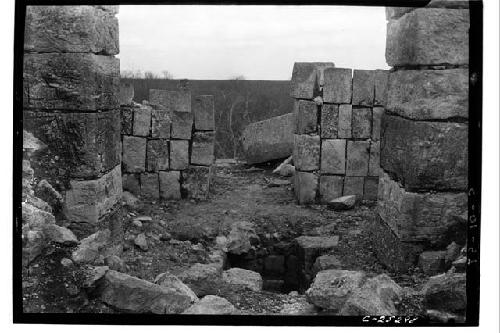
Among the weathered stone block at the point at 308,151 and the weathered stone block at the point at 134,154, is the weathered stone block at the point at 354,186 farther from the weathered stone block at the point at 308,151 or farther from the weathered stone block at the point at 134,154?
the weathered stone block at the point at 134,154

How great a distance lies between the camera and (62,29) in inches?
188

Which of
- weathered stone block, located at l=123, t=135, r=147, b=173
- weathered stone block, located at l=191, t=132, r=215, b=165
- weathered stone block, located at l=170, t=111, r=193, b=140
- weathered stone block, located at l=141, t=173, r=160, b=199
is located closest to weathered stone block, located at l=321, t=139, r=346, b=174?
weathered stone block, located at l=191, t=132, r=215, b=165

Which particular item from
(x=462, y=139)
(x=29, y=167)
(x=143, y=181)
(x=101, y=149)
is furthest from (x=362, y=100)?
(x=29, y=167)

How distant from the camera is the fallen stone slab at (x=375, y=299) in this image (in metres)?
4.03

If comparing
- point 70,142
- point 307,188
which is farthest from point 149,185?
point 70,142

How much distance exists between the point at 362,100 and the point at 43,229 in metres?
5.69

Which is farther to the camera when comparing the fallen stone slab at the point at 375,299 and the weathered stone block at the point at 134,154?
the weathered stone block at the point at 134,154

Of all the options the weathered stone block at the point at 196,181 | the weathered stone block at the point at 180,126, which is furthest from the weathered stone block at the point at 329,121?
the weathered stone block at the point at 180,126

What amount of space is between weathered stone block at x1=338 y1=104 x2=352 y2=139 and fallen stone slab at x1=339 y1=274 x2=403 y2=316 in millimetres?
4567

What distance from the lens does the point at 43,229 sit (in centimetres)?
432

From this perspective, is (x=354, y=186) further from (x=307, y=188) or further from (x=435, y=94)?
(x=435, y=94)

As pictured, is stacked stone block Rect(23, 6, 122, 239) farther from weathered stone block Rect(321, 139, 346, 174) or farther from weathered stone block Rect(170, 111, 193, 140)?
weathered stone block Rect(321, 139, 346, 174)

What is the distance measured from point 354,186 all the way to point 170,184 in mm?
2850

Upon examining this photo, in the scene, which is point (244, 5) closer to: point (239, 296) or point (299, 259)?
point (239, 296)
